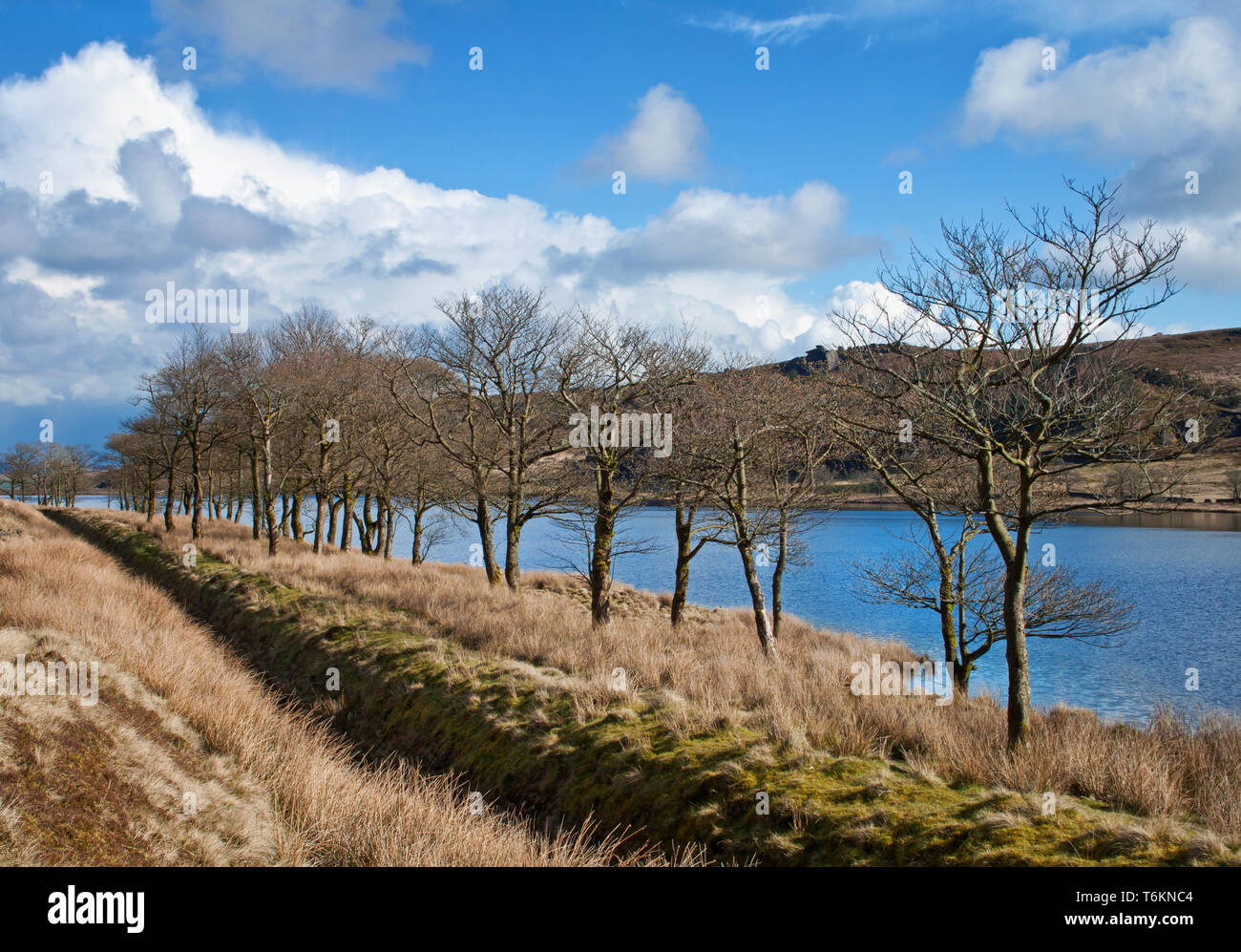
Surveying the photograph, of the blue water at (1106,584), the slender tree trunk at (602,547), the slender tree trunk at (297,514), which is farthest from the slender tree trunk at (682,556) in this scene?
the slender tree trunk at (297,514)

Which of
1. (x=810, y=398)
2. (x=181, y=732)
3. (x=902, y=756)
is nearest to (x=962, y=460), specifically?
(x=810, y=398)

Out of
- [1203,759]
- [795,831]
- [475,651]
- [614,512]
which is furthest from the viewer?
[614,512]

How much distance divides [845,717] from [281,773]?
6658mm

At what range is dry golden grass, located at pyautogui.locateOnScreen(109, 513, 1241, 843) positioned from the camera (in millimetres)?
6637

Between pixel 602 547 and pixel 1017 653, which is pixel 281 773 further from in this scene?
pixel 602 547

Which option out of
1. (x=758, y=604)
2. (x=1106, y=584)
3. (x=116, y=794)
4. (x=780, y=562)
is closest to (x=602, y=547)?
(x=758, y=604)

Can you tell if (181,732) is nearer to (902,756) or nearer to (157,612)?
(902,756)

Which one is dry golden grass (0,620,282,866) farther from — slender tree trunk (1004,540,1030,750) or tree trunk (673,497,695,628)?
tree trunk (673,497,695,628)

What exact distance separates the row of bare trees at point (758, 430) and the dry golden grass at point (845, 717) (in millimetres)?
1030

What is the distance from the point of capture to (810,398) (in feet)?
54.6

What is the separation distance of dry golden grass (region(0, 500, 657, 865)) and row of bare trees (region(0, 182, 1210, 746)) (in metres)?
6.27

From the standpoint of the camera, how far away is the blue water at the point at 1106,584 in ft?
65.9

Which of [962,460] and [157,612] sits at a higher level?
[962,460]
